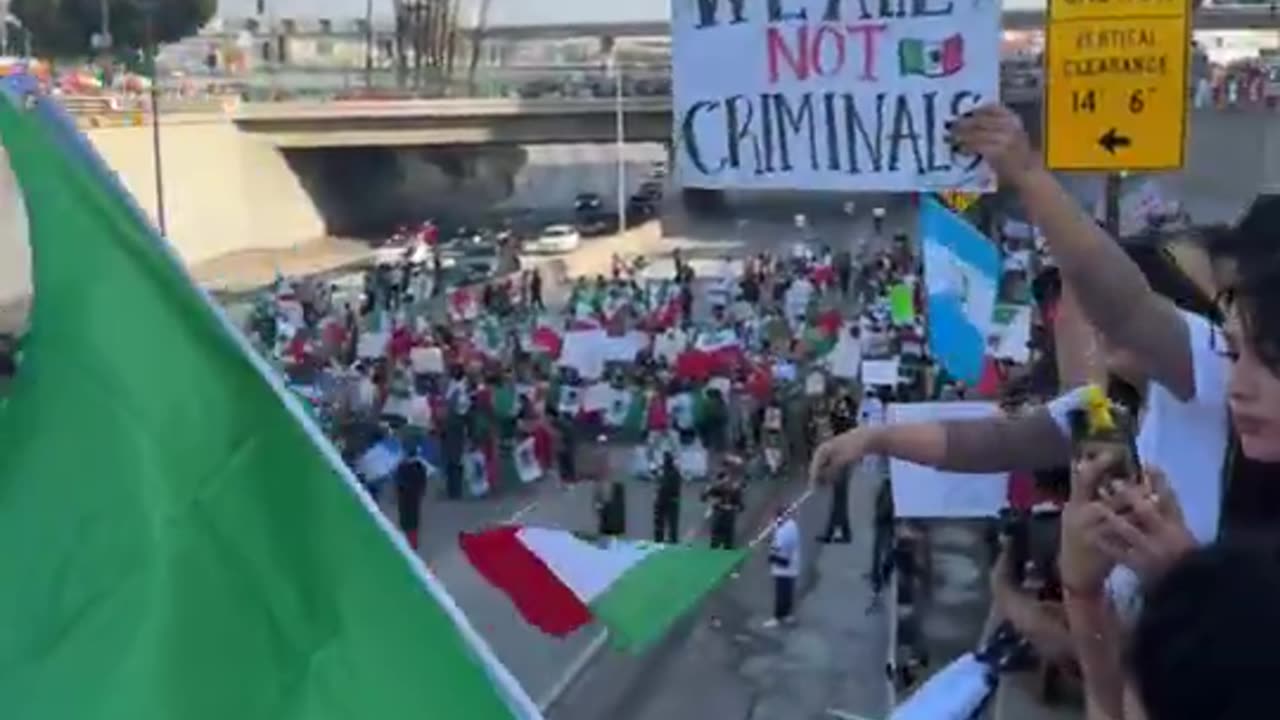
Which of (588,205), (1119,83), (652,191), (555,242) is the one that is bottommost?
(588,205)

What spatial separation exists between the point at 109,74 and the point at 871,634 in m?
60.4

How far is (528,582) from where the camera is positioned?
6.65 m

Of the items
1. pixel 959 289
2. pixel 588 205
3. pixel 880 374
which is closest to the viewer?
pixel 959 289

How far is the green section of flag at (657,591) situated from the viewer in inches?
232

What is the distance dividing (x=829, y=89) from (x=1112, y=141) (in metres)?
3.30

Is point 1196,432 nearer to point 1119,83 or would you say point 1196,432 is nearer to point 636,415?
point 1119,83

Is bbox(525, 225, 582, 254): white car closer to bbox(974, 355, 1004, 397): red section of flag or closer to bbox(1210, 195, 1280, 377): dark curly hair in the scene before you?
bbox(974, 355, 1004, 397): red section of flag

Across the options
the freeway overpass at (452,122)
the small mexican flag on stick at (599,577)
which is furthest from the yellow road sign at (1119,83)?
the freeway overpass at (452,122)

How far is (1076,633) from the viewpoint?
9.29ft

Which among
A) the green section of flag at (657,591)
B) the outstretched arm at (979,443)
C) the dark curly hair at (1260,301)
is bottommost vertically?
the green section of flag at (657,591)

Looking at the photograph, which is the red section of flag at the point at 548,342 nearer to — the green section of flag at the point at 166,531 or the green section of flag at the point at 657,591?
the green section of flag at the point at 657,591

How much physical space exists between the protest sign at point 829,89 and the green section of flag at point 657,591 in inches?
42.7


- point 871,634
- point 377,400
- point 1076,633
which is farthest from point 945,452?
point 377,400

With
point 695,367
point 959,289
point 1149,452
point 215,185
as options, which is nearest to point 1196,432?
point 1149,452
